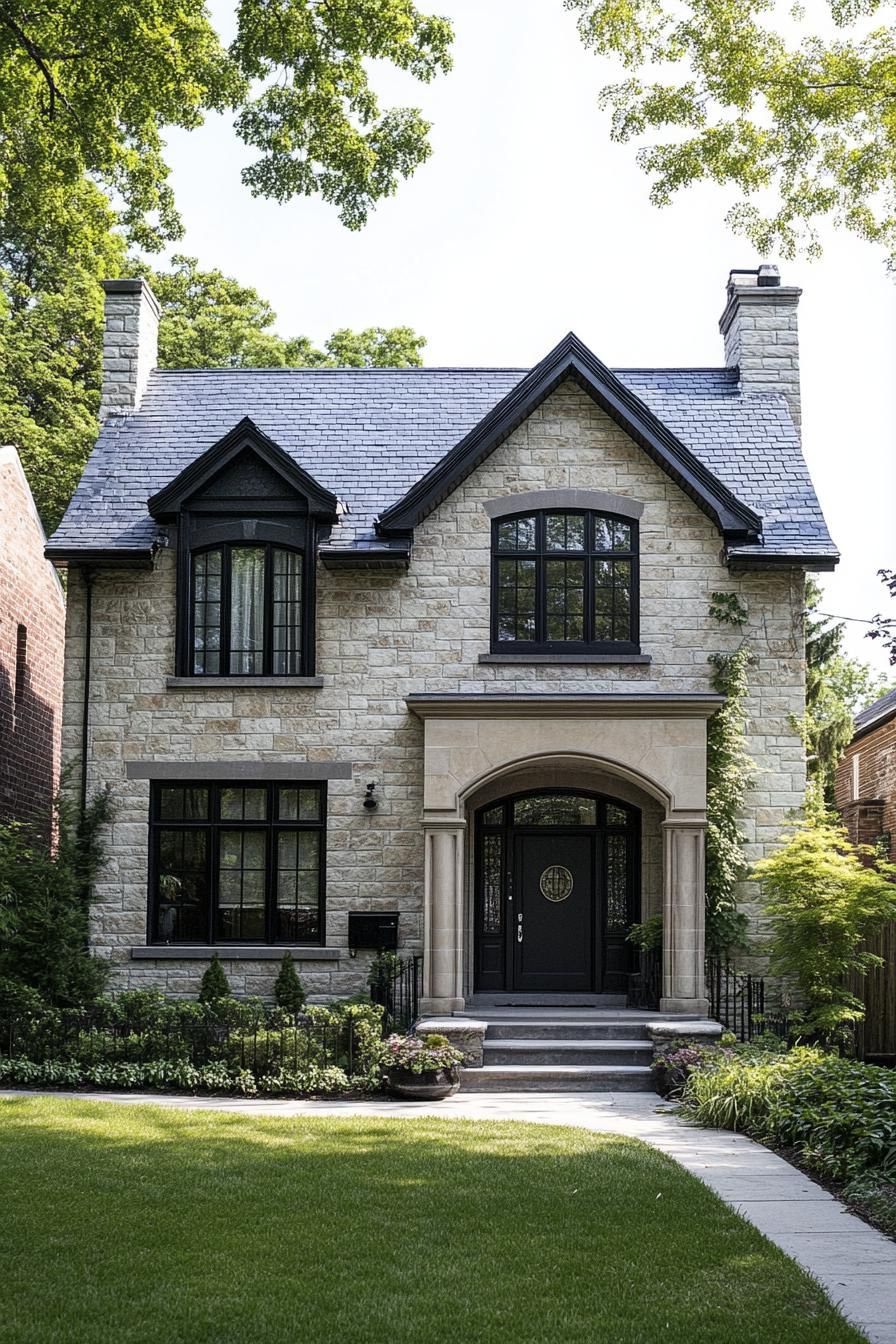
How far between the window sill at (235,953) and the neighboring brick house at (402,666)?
3cm

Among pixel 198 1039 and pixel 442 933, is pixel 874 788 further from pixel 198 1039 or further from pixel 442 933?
pixel 198 1039

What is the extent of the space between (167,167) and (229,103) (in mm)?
1587

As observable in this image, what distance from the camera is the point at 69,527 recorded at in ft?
61.1

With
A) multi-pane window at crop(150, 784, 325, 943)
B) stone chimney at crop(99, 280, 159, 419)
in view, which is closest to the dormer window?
multi-pane window at crop(150, 784, 325, 943)

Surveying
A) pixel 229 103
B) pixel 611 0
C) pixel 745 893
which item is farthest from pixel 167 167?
pixel 745 893

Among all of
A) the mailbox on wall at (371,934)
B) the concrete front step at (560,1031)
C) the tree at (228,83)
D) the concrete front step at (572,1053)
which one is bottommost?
the concrete front step at (572,1053)

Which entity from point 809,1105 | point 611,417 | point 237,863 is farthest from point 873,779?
point 809,1105

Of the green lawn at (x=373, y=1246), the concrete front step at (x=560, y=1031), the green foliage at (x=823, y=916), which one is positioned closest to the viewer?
the green lawn at (x=373, y=1246)

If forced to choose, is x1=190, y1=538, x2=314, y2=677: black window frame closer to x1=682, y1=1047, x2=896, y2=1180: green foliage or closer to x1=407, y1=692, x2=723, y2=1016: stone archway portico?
x1=407, y1=692, x2=723, y2=1016: stone archway portico

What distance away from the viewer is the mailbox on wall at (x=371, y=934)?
58.2 ft

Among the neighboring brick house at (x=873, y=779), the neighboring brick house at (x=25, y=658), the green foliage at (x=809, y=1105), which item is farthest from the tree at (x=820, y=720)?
the neighboring brick house at (x=25, y=658)

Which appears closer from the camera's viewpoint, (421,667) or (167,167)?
(167,167)

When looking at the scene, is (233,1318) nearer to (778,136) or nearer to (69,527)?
(778,136)

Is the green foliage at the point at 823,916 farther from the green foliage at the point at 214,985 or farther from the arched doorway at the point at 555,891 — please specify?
the green foliage at the point at 214,985
